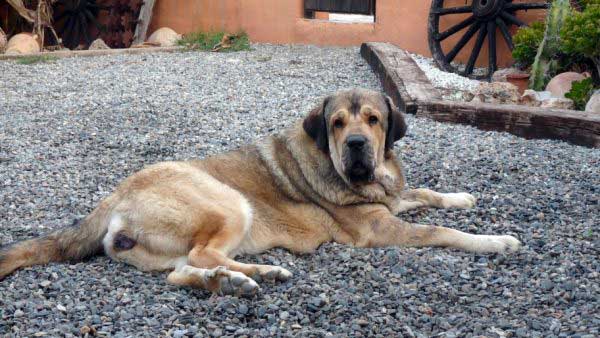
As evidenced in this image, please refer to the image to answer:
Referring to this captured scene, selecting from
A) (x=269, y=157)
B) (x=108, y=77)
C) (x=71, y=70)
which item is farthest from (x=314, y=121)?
(x=71, y=70)

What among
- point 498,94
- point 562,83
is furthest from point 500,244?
point 562,83

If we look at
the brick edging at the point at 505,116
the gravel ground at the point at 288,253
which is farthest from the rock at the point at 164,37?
the brick edging at the point at 505,116

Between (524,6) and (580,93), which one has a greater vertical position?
(524,6)

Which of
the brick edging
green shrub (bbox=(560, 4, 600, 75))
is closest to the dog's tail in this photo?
the brick edging

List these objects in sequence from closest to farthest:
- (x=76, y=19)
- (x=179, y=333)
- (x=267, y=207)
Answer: (x=179, y=333)
(x=267, y=207)
(x=76, y=19)

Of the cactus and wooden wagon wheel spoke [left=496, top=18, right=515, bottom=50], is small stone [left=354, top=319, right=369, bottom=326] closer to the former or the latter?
the cactus

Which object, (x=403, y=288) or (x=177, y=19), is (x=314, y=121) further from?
(x=177, y=19)

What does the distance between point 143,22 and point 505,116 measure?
30.5ft

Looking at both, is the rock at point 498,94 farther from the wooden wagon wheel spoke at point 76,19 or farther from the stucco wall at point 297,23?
the wooden wagon wheel spoke at point 76,19

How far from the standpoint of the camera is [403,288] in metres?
4.07

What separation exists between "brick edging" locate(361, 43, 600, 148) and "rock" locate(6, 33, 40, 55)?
A: 25.7 ft

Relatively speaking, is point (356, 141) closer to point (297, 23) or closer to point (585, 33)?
point (585, 33)

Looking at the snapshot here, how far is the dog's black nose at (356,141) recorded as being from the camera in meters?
4.72

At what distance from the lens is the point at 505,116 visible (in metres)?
7.51
